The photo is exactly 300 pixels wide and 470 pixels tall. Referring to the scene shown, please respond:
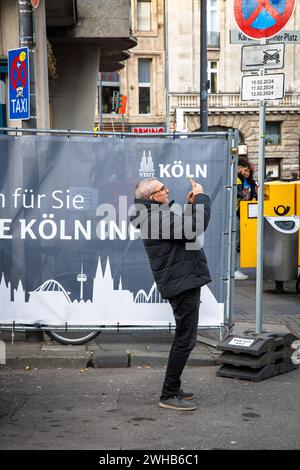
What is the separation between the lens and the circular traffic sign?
7027 mm

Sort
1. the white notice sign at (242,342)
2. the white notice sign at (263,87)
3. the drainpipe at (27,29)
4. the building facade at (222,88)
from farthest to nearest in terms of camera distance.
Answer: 1. the building facade at (222,88)
2. the drainpipe at (27,29)
3. the white notice sign at (263,87)
4. the white notice sign at (242,342)

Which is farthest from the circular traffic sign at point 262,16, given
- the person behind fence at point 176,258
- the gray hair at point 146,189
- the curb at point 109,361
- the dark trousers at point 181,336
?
the curb at point 109,361

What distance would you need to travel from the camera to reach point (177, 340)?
19.5 feet

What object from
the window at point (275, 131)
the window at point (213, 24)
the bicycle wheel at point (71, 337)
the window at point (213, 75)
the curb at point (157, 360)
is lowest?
the curb at point (157, 360)

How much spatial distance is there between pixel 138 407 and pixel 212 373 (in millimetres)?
1347

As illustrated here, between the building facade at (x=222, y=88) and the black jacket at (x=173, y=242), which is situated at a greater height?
the building facade at (x=222, y=88)

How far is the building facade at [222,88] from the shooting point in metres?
44.4

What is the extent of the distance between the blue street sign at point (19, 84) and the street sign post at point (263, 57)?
2386 millimetres

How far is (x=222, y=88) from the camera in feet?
149

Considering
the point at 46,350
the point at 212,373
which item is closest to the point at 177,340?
the point at 212,373

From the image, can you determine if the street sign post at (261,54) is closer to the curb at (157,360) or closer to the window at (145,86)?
the curb at (157,360)

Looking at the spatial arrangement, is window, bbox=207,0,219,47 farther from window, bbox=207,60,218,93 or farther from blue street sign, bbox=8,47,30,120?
blue street sign, bbox=8,47,30,120

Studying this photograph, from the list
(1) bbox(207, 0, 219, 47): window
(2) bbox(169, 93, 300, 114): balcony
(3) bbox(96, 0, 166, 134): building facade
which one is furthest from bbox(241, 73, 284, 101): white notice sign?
(1) bbox(207, 0, 219, 47): window
